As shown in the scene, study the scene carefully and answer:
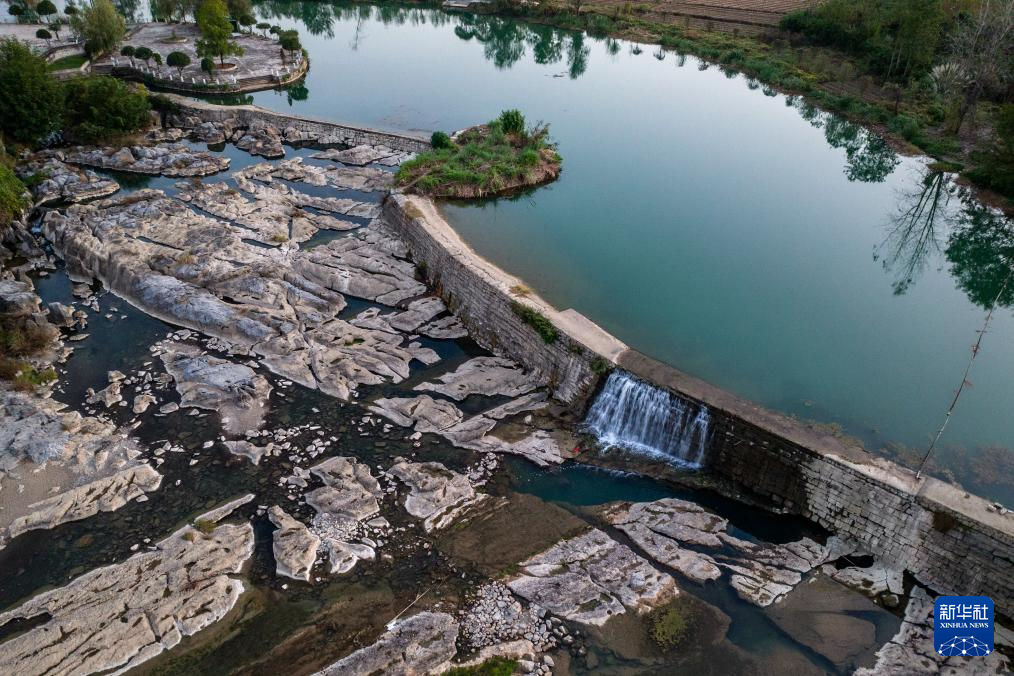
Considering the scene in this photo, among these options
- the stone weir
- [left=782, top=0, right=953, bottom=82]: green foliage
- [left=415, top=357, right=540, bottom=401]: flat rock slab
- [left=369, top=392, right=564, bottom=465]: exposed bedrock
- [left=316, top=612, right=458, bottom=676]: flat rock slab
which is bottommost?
[left=316, top=612, right=458, bottom=676]: flat rock slab

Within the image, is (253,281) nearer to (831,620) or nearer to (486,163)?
(486,163)

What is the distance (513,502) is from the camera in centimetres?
1551

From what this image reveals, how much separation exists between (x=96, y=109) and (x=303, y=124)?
10299mm

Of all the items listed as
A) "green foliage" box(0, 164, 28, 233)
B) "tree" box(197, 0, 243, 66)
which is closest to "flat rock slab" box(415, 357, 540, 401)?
"green foliage" box(0, 164, 28, 233)

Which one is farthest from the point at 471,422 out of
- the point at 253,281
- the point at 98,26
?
the point at 98,26

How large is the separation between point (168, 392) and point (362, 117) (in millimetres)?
25990

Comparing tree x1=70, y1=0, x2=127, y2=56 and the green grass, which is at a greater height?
tree x1=70, y1=0, x2=127, y2=56

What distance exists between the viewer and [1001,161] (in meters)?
29.4

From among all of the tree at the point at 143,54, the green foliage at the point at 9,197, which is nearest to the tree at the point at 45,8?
the tree at the point at 143,54

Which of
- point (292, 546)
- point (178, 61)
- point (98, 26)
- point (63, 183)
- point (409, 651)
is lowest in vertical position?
point (409, 651)

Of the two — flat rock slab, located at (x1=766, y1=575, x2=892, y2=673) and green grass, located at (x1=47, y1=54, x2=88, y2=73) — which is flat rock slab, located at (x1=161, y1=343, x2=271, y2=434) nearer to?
flat rock slab, located at (x1=766, y1=575, x2=892, y2=673)

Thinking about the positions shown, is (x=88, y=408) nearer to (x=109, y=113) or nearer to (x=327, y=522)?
(x=327, y=522)

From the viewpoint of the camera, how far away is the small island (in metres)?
28.7

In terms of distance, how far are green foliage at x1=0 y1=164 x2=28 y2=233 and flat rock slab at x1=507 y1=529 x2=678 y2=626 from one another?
2483 centimetres
